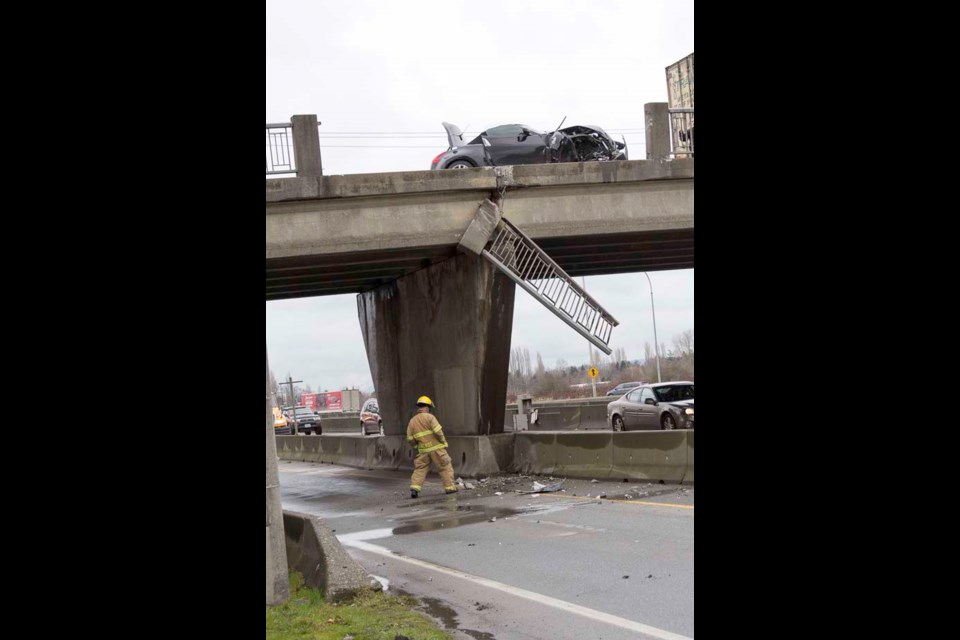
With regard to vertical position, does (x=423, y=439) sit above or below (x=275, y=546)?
above

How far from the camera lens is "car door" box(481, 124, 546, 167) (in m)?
22.1

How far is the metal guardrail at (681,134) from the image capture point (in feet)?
68.7

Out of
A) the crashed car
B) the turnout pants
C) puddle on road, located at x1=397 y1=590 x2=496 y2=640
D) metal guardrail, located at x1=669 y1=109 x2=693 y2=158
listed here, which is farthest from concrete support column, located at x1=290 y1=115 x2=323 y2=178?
puddle on road, located at x1=397 y1=590 x2=496 y2=640

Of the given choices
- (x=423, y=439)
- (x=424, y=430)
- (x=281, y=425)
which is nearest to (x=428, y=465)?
(x=423, y=439)

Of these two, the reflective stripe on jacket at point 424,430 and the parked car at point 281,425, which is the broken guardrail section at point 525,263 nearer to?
the reflective stripe on jacket at point 424,430

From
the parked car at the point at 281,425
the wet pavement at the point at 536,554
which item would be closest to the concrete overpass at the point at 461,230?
the wet pavement at the point at 536,554

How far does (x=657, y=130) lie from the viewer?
2073 centimetres

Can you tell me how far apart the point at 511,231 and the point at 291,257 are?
4.38 m

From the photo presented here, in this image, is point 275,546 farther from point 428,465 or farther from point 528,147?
point 528,147

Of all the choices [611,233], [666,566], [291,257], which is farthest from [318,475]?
[666,566]

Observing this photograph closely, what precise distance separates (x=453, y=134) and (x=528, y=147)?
5.77ft

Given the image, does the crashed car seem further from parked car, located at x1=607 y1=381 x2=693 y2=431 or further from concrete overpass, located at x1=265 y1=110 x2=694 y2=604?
parked car, located at x1=607 y1=381 x2=693 y2=431
